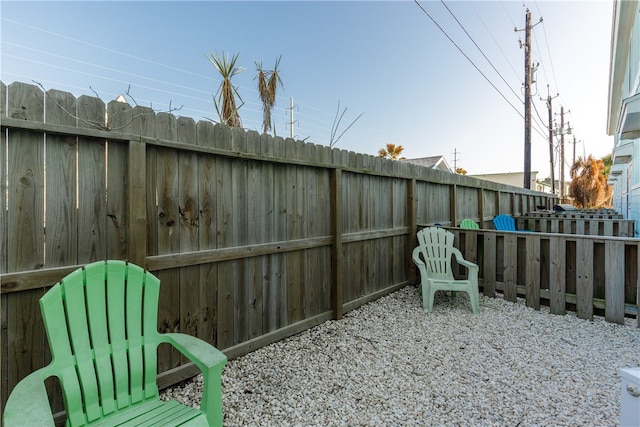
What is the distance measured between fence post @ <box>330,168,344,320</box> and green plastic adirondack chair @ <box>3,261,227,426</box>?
1930 millimetres

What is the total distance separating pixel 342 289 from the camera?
11.0 ft

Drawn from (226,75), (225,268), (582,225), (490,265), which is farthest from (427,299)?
(226,75)

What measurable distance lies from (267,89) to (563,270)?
7.70 metres

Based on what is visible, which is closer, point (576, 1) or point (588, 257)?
point (588, 257)

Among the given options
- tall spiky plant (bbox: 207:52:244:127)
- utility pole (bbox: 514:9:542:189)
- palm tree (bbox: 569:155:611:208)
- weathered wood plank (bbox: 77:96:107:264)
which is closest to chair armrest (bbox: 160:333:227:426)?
weathered wood plank (bbox: 77:96:107:264)

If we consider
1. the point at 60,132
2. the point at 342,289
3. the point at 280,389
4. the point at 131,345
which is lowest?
the point at 280,389

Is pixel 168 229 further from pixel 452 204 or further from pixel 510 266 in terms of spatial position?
pixel 452 204

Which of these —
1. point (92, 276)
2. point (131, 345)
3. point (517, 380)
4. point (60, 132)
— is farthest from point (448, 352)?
point (60, 132)

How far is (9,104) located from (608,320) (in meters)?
4.96

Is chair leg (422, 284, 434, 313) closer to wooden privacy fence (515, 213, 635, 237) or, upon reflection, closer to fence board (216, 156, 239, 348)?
fence board (216, 156, 239, 348)

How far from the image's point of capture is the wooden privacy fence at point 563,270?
300cm

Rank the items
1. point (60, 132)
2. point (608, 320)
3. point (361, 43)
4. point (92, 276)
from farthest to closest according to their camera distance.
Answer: point (361, 43), point (608, 320), point (60, 132), point (92, 276)

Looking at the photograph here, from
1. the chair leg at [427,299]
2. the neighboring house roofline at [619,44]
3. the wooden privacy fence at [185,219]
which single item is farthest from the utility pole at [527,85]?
the chair leg at [427,299]

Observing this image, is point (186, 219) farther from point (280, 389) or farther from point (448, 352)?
point (448, 352)
